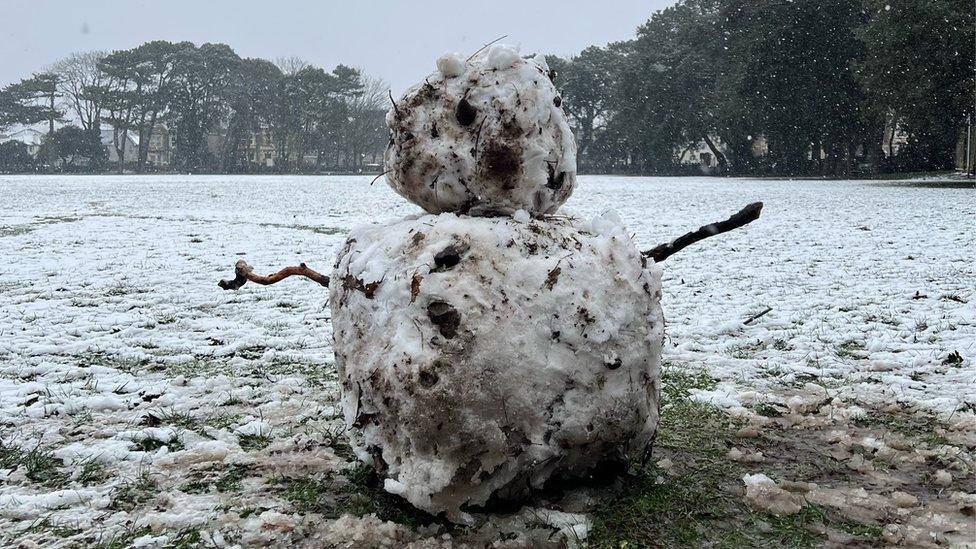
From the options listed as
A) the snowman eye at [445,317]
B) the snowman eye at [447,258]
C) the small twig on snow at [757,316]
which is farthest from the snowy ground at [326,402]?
the snowman eye at [447,258]

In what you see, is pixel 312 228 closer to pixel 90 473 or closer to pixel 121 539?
pixel 90 473

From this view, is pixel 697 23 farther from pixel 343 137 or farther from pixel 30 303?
pixel 30 303

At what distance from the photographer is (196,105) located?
224 ft

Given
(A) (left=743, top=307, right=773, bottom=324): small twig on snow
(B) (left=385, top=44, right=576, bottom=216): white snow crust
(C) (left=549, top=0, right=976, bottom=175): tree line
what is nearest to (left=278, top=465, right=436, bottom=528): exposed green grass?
(B) (left=385, top=44, right=576, bottom=216): white snow crust

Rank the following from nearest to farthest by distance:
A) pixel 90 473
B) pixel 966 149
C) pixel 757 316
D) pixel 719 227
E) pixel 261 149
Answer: pixel 719 227
pixel 90 473
pixel 757 316
pixel 966 149
pixel 261 149

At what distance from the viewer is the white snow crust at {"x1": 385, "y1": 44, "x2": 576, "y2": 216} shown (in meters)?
2.84

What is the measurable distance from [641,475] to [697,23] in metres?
52.9

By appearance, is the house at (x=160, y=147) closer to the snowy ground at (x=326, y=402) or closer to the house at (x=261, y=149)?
the house at (x=261, y=149)

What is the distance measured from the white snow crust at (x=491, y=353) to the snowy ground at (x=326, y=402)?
23 cm

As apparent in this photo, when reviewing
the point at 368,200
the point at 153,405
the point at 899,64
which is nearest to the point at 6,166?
the point at 368,200

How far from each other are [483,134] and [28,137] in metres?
83.8

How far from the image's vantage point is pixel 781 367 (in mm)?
4762

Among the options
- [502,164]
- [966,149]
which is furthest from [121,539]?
[966,149]

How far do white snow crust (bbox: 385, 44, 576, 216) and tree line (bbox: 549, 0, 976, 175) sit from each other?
27.4 m
